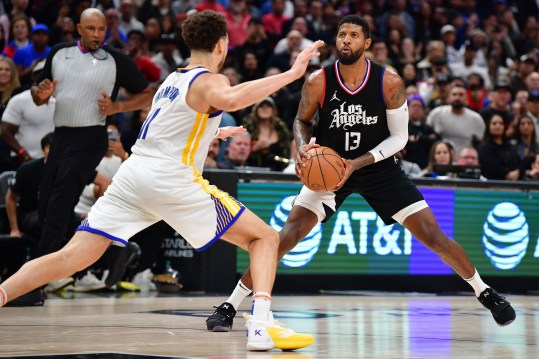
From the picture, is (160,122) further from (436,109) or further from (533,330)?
(436,109)

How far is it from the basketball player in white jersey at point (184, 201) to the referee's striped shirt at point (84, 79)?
315 centimetres

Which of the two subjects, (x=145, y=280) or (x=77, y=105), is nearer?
(x=77, y=105)

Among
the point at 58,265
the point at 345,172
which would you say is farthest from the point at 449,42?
the point at 58,265

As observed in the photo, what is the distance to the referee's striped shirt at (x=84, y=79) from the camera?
893 centimetres

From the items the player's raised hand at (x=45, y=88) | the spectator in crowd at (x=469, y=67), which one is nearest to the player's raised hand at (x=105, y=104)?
the player's raised hand at (x=45, y=88)

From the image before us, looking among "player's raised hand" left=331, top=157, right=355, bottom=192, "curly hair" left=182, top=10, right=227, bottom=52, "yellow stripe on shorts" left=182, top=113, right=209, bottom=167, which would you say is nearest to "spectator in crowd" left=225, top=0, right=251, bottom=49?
"player's raised hand" left=331, top=157, right=355, bottom=192

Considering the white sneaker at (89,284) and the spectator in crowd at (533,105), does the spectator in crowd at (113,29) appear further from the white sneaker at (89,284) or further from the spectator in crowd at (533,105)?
the spectator in crowd at (533,105)

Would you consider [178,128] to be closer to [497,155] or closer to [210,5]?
[497,155]

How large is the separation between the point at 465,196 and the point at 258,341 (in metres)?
6.48

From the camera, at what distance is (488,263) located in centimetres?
1171

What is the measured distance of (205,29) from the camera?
231 inches

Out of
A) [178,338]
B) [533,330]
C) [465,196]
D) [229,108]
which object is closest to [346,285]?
[465,196]

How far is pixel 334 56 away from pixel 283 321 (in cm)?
907

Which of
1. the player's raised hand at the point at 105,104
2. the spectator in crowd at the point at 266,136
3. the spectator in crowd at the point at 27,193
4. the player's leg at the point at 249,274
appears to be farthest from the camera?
the spectator in crowd at the point at 266,136
